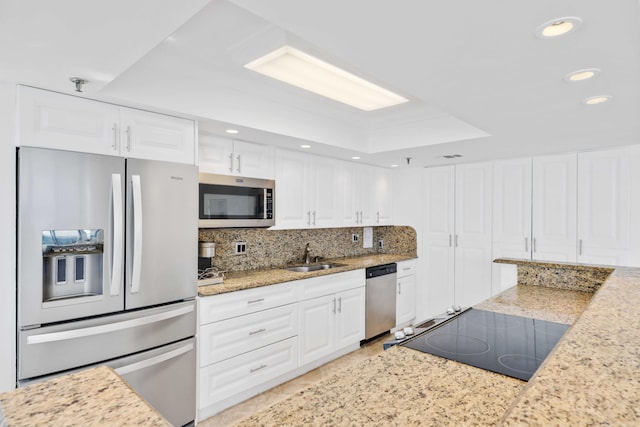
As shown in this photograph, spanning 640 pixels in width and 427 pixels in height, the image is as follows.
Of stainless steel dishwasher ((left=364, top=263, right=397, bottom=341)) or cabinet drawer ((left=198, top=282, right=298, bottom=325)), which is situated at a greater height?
cabinet drawer ((left=198, top=282, right=298, bottom=325))

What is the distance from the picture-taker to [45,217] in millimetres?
1812

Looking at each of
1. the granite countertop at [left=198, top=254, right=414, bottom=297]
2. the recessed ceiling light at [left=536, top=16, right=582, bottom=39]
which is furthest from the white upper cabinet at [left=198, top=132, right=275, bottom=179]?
the recessed ceiling light at [left=536, top=16, right=582, bottom=39]

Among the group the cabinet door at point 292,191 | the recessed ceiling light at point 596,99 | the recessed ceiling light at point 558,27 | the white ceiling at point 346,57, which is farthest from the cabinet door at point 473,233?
the recessed ceiling light at point 558,27

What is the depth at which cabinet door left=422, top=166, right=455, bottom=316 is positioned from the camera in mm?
4402

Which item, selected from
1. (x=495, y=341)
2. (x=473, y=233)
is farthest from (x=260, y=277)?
(x=473, y=233)

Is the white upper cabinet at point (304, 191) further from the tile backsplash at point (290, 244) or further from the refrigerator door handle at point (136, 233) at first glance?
the refrigerator door handle at point (136, 233)

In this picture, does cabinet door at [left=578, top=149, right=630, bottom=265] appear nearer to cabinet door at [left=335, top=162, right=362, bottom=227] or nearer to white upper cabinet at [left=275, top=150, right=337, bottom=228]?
cabinet door at [left=335, top=162, right=362, bottom=227]

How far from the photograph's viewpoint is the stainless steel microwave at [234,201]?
2705mm

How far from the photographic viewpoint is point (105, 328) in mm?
1979

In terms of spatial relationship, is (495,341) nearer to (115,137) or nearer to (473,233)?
(115,137)

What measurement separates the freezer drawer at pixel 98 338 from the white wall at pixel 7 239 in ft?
0.16

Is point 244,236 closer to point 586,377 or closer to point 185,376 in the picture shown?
point 185,376

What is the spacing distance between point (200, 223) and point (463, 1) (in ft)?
7.18

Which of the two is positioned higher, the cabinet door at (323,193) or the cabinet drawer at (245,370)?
the cabinet door at (323,193)
